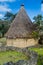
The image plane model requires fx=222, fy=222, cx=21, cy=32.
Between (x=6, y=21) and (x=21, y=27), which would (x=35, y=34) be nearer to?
(x=21, y=27)

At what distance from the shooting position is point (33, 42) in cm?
2512

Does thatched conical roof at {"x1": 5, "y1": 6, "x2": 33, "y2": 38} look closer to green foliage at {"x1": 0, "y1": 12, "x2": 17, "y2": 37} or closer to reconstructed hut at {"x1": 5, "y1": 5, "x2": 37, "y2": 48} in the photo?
reconstructed hut at {"x1": 5, "y1": 5, "x2": 37, "y2": 48}

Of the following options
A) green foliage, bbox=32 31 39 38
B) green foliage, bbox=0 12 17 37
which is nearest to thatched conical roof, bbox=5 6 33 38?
green foliage, bbox=32 31 39 38

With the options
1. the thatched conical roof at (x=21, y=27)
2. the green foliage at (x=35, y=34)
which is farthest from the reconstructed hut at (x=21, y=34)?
the green foliage at (x=35, y=34)

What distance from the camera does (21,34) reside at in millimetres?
24203

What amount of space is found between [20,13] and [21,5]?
46.7 inches

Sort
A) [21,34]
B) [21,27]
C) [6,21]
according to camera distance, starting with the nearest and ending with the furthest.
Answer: [21,34], [21,27], [6,21]

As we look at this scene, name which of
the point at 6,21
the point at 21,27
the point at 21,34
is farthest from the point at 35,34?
the point at 6,21

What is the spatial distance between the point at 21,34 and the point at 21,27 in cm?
114

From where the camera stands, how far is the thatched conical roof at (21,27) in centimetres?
2433

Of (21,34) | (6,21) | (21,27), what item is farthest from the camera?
(6,21)

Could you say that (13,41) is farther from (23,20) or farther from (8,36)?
(23,20)

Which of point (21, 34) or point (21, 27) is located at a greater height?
point (21, 27)

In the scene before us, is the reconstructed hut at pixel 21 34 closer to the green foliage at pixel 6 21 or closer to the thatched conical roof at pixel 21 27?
the thatched conical roof at pixel 21 27
